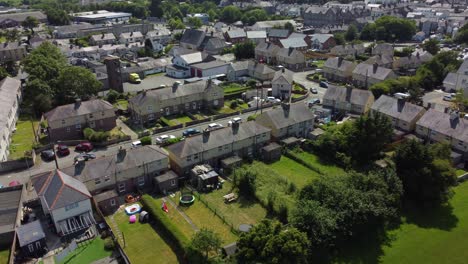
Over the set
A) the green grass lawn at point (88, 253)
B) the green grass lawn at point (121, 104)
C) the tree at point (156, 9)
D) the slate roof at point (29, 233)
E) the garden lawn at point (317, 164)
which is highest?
the tree at point (156, 9)

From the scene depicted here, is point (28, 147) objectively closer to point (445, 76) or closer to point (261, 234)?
point (261, 234)

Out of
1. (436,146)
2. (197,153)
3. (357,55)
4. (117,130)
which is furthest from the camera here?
(357,55)

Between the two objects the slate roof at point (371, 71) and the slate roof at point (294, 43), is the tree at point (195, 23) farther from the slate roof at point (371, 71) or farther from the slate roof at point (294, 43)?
the slate roof at point (371, 71)

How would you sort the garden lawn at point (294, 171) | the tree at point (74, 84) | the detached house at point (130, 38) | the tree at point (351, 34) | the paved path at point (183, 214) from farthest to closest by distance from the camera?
the tree at point (351, 34), the detached house at point (130, 38), the tree at point (74, 84), the garden lawn at point (294, 171), the paved path at point (183, 214)

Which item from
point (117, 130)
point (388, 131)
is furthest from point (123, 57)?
point (388, 131)

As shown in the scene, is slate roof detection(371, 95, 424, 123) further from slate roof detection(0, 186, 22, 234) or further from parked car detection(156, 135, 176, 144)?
slate roof detection(0, 186, 22, 234)

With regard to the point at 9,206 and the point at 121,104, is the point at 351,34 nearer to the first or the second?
the point at 121,104

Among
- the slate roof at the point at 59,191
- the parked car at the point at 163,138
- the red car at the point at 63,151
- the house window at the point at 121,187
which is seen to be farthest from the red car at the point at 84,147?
the slate roof at the point at 59,191
